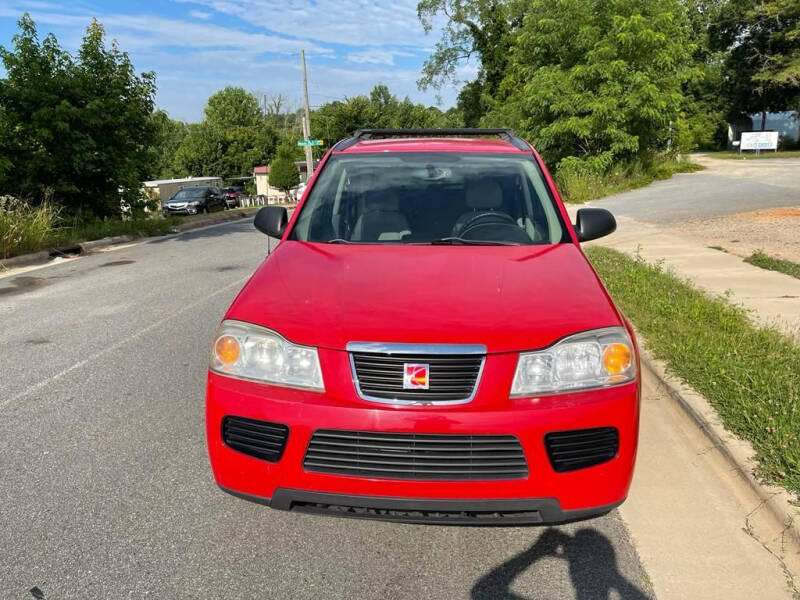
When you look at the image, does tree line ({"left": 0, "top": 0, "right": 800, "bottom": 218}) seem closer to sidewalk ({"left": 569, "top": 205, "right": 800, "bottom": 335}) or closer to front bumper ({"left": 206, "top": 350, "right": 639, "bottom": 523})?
sidewalk ({"left": 569, "top": 205, "right": 800, "bottom": 335})

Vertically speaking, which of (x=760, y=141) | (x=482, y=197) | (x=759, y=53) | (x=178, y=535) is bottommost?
(x=178, y=535)

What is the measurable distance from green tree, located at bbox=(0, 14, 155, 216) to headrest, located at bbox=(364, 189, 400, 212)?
12865mm

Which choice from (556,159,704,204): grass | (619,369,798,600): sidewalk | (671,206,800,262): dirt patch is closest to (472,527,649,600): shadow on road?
(619,369,798,600): sidewalk

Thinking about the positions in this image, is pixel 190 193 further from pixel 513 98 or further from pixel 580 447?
pixel 580 447

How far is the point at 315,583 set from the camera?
266 centimetres

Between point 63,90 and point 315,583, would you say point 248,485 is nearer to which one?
point 315,583

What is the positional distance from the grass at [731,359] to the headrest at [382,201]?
2357mm

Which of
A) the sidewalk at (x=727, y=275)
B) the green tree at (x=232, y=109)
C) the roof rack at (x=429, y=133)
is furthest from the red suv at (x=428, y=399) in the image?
the green tree at (x=232, y=109)

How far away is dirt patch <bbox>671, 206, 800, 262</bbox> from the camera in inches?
402

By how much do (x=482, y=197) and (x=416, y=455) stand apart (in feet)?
6.58

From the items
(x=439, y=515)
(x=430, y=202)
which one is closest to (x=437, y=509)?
(x=439, y=515)

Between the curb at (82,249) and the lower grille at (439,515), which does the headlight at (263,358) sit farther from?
the curb at (82,249)

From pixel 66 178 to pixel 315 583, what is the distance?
16658mm

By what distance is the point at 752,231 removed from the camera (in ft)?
39.7
